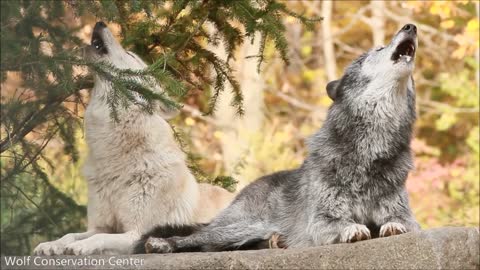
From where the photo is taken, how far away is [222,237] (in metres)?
5.43

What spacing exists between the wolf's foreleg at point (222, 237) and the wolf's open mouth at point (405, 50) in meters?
1.38

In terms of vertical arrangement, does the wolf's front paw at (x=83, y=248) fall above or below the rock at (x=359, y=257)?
above

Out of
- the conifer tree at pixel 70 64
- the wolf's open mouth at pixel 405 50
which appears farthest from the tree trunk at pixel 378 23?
the wolf's open mouth at pixel 405 50

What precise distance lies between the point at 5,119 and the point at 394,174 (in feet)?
8.05

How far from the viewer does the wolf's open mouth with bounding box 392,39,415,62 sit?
206 inches

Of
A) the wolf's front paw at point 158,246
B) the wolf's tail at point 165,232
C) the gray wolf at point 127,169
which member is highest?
the gray wolf at point 127,169

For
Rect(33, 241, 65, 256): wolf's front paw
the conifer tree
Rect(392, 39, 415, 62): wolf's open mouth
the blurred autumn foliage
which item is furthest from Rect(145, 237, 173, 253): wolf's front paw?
the blurred autumn foliage

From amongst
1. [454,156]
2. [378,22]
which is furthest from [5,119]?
[454,156]

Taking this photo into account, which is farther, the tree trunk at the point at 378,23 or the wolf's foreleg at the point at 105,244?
the tree trunk at the point at 378,23

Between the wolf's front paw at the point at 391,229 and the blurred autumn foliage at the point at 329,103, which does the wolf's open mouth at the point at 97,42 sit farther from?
the blurred autumn foliage at the point at 329,103

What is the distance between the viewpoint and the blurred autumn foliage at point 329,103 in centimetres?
1277

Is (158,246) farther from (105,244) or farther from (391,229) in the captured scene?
(391,229)

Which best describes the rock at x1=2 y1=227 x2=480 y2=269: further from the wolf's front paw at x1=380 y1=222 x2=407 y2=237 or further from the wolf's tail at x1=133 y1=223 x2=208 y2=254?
the wolf's tail at x1=133 y1=223 x2=208 y2=254

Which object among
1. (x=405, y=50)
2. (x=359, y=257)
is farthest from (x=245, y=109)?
(x=359, y=257)
